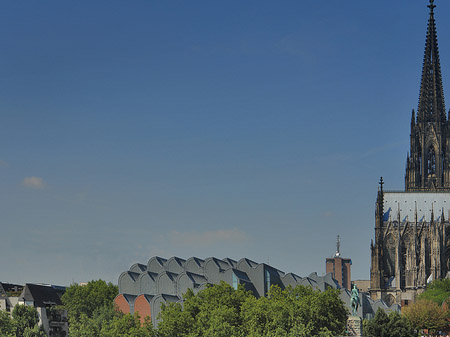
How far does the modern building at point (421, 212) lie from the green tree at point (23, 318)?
240 feet

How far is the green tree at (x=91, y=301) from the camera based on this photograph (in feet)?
404

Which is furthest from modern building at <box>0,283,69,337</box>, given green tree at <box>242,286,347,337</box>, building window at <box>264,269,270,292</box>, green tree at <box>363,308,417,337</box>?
green tree at <box>363,308,417,337</box>

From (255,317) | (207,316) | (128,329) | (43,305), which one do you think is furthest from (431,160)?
(128,329)

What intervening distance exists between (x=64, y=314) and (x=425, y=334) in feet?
174

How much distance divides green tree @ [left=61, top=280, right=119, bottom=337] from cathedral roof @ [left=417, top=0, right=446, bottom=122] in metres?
76.4

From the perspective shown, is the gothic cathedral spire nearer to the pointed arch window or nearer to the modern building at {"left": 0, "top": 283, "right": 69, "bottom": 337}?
the pointed arch window

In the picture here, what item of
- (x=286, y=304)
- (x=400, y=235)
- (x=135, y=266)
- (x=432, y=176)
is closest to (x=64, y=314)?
(x=135, y=266)

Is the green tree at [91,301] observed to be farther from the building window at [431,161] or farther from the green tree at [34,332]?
the building window at [431,161]

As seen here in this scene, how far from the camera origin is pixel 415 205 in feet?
564

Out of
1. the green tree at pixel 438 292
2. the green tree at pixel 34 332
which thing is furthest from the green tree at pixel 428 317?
the green tree at pixel 34 332

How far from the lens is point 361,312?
148m

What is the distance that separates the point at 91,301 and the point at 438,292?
55.5m

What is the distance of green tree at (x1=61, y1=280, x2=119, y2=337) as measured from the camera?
404 feet

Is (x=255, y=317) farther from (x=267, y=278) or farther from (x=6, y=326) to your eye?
(x=267, y=278)
